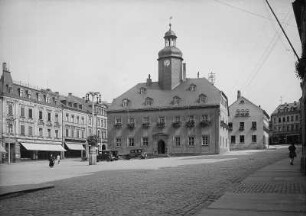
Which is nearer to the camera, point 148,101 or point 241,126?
point 148,101

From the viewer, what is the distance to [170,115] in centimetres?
5969

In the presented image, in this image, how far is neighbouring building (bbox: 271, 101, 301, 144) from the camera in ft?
366

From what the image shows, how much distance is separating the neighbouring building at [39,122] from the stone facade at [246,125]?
28.6 m

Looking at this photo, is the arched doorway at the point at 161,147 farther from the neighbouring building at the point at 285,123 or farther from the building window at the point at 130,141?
the neighbouring building at the point at 285,123

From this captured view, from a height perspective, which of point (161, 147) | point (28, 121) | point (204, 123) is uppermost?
point (28, 121)

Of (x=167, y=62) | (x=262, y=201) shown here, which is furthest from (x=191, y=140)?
(x=262, y=201)

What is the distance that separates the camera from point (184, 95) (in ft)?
197

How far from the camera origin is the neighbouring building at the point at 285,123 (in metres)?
112

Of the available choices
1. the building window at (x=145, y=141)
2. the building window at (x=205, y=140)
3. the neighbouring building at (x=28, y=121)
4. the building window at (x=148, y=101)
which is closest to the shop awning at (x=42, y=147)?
the neighbouring building at (x=28, y=121)

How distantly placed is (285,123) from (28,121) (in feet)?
281

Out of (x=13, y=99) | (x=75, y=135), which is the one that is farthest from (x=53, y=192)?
(x=75, y=135)

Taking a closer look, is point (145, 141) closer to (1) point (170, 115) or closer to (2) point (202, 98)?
(1) point (170, 115)

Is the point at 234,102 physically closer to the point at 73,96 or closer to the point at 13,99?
the point at 73,96

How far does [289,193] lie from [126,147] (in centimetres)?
5104
